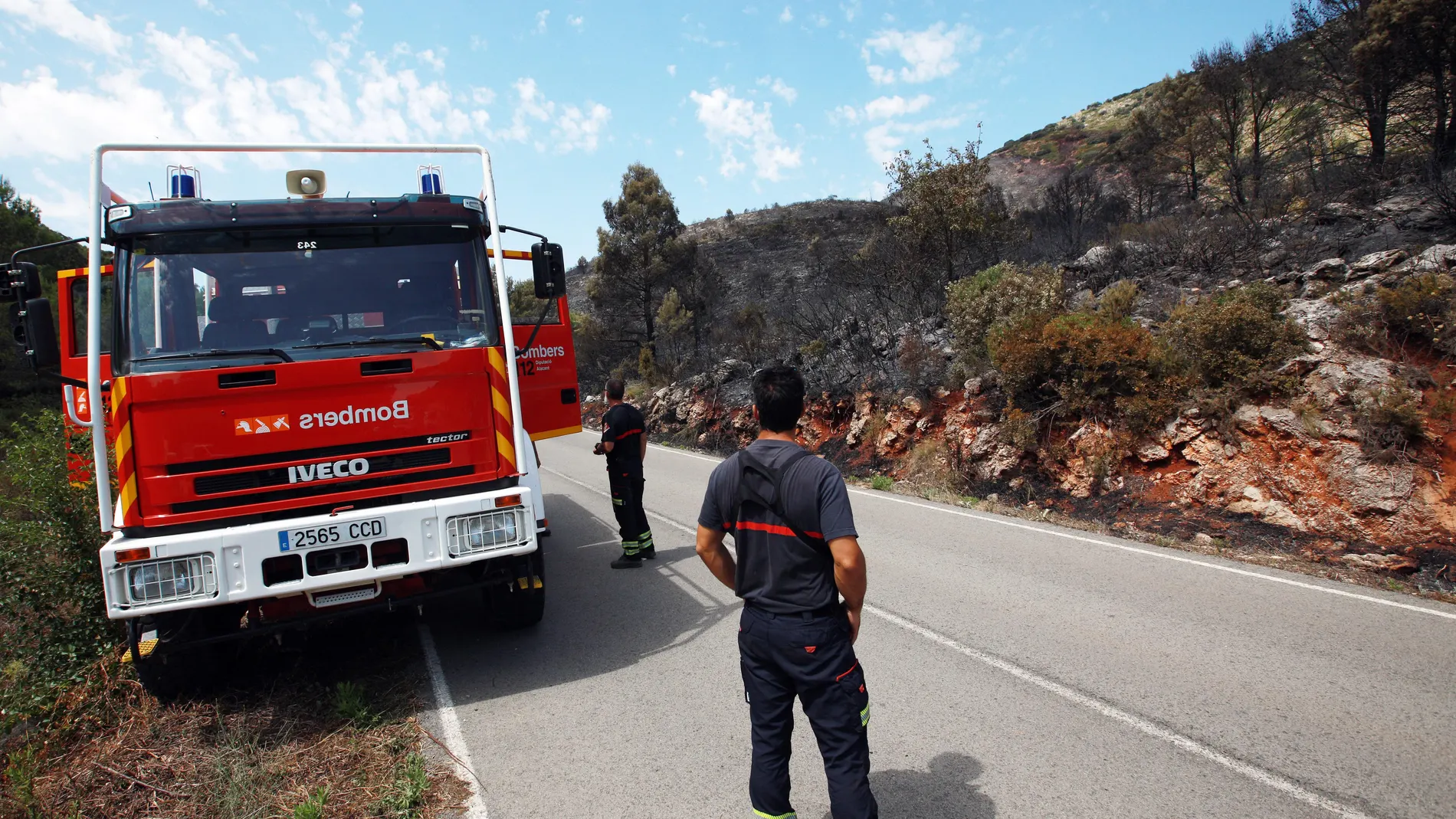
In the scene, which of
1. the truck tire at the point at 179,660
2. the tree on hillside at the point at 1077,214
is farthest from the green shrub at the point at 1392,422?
the truck tire at the point at 179,660

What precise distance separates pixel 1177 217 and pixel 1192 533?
1089 cm

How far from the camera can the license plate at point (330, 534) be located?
4383mm

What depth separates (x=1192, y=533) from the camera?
8422mm

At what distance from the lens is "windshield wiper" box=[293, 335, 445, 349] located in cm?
472

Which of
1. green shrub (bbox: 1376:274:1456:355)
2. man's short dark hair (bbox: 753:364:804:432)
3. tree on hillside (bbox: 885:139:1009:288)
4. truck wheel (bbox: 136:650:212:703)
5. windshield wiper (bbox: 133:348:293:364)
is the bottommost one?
truck wheel (bbox: 136:650:212:703)

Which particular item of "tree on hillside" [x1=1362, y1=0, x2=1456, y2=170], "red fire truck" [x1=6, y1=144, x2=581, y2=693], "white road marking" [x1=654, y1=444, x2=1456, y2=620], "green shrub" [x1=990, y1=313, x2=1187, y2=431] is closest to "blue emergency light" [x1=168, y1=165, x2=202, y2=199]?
"red fire truck" [x1=6, y1=144, x2=581, y2=693]

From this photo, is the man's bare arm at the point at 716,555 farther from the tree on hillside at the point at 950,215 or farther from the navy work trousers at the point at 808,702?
the tree on hillside at the point at 950,215

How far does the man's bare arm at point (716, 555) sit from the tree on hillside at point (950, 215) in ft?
49.7

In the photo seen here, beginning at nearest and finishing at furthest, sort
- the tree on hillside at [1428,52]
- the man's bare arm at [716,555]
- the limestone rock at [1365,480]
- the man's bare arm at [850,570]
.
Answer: the man's bare arm at [850,570]
the man's bare arm at [716,555]
the limestone rock at [1365,480]
the tree on hillside at [1428,52]

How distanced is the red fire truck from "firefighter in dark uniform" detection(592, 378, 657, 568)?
2553mm

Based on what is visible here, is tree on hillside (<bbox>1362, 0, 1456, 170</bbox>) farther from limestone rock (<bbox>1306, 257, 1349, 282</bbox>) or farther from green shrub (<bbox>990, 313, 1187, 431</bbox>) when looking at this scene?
green shrub (<bbox>990, 313, 1187, 431</bbox>)

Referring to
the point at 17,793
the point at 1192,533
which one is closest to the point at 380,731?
the point at 17,793

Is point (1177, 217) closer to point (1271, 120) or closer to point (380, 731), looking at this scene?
point (1271, 120)

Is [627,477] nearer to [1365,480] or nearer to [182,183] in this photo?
[182,183]
